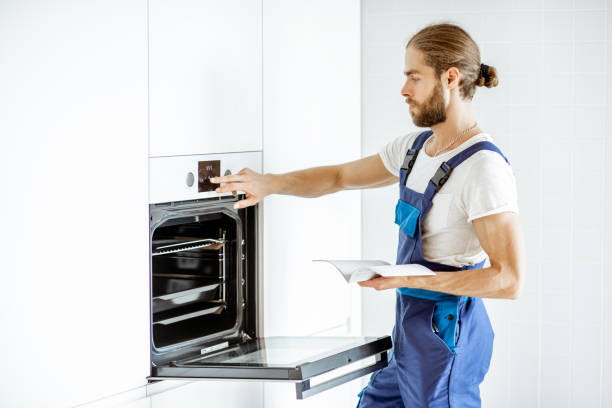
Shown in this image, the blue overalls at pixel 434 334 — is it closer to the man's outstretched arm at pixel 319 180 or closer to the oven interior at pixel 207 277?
the man's outstretched arm at pixel 319 180

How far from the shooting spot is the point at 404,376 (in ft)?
6.63

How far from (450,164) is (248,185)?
58cm

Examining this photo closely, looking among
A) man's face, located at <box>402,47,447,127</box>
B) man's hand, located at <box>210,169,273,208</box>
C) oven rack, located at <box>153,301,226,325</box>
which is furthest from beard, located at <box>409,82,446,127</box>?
oven rack, located at <box>153,301,226,325</box>

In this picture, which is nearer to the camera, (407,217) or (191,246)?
(407,217)

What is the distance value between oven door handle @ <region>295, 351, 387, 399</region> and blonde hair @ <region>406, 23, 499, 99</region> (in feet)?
2.43

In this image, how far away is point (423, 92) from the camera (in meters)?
1.98

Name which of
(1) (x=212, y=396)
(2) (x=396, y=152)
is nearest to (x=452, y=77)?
(2) (x=396, y=152)

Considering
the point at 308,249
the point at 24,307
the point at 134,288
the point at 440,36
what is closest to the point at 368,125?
the point at 308,249

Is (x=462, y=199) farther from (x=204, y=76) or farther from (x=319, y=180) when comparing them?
(x=204, y=76)

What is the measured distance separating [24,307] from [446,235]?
1.00m

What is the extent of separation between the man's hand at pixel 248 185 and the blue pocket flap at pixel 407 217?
399 mm

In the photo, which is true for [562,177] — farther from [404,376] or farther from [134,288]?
[134,288]

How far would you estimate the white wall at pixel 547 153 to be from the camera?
2855 millimetres

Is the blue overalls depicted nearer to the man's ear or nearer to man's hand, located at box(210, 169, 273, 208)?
the man's ear
